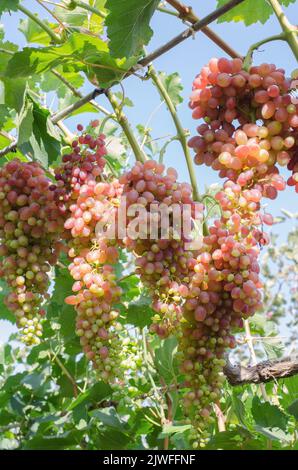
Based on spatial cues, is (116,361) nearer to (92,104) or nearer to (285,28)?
(285,28)

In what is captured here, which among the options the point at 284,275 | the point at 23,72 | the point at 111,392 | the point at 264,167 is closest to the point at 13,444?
the point at 111,392

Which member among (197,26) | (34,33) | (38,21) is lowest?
(197,26)

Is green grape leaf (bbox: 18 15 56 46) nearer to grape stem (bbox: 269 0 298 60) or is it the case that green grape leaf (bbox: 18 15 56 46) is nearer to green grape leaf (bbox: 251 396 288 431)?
grape stem (bbox: 269 0 298 60)

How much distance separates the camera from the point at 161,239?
3.99 ft

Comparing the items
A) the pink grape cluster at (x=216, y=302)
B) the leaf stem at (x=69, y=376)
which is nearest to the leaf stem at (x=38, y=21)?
the pink grape cluster at (x=216, y=302)

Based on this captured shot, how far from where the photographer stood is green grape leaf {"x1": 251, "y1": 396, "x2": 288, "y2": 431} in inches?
68.2

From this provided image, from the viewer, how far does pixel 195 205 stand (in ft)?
4.32

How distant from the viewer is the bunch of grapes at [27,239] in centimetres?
135

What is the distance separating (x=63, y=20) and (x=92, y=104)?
0.30m

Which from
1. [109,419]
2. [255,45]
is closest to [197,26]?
[255,45]

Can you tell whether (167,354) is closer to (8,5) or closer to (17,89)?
(17,89)

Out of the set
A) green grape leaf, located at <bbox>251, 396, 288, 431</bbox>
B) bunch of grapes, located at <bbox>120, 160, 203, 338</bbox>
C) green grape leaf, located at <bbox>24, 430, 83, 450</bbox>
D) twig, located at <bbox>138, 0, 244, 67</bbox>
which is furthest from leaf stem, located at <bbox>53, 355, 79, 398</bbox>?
twig, located at <bbox>138, 0, 244, 67</bbox>

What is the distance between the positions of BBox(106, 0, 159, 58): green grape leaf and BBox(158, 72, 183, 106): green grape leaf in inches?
Result: 28.0

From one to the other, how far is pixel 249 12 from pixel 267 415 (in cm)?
128
